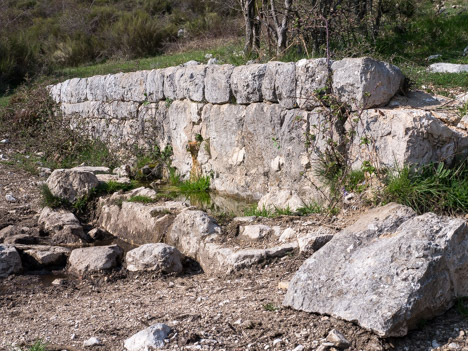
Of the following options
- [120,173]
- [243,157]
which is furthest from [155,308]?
[120,173]

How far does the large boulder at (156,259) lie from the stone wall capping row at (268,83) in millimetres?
2209

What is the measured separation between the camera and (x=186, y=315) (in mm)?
3852

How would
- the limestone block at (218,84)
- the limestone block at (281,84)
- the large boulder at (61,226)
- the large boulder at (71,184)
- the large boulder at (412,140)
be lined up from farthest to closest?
the large boulder at (71,184) < the limestone block at (218,84) < the large boulder at (61,226) < the limestone block at (281,84) < the large boulder at (412,140)

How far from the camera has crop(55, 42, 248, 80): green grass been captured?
9.59m

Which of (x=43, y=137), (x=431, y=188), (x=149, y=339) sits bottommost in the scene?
(x=43, y=137)

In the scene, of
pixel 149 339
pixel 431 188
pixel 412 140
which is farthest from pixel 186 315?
pixel 412 140

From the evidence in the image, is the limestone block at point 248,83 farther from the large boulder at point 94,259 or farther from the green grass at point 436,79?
the large boulder at point 94,259

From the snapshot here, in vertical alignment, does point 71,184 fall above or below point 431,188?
below

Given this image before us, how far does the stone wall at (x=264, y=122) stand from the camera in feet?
17.3

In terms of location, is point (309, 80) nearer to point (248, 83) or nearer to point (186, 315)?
point (248, 83)

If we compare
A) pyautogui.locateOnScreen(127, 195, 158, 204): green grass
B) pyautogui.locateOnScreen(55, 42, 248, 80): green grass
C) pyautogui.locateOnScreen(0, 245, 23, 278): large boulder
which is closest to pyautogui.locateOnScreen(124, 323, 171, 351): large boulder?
pyautogui.locateOnScreen(0, 245, 23, 278): large boulder

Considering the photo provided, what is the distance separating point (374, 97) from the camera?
218 inches

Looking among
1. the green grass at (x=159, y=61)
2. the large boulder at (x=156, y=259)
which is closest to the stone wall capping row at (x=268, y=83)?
the green grass at (x=159, y=61)

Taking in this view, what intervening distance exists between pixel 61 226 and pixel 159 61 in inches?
261
